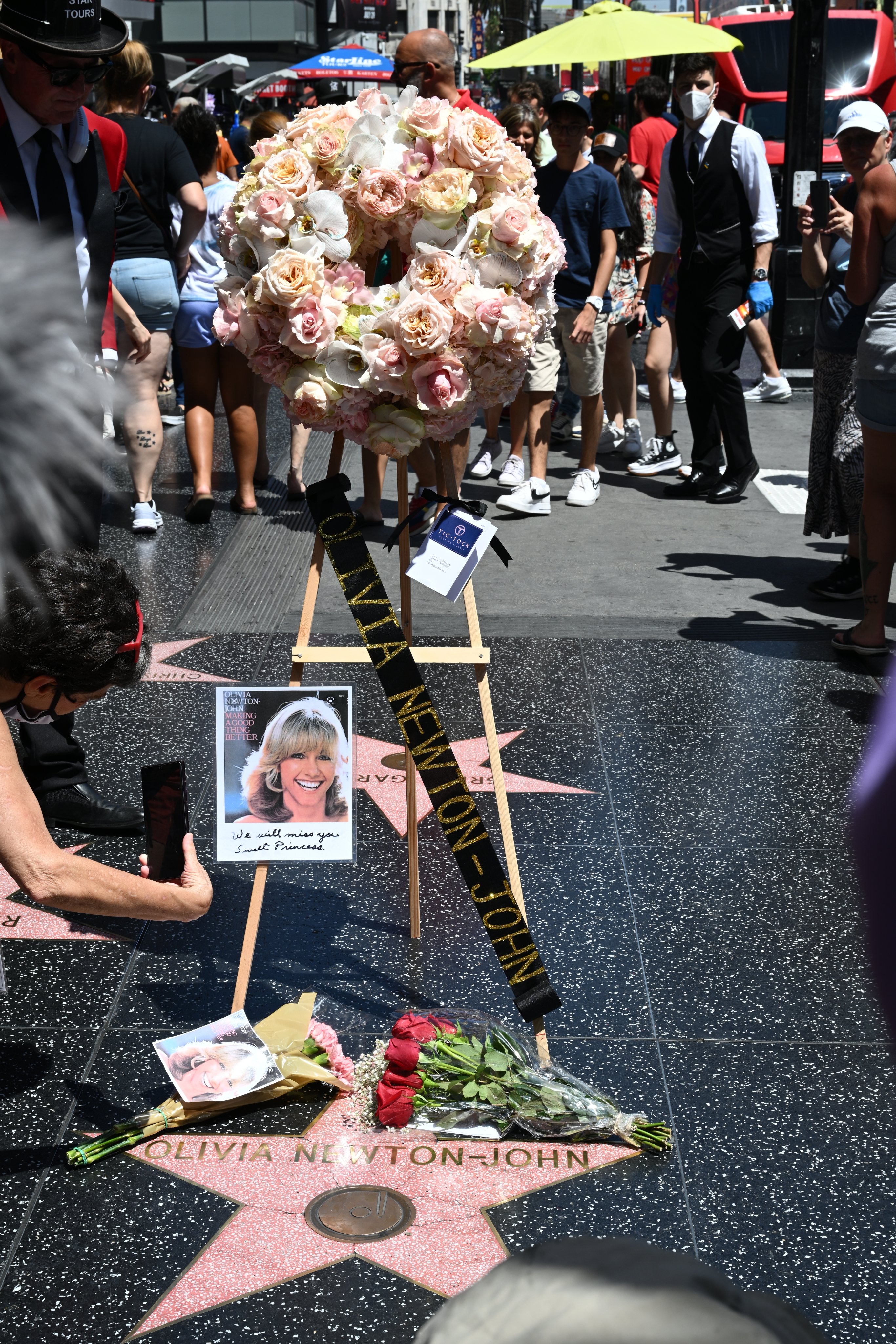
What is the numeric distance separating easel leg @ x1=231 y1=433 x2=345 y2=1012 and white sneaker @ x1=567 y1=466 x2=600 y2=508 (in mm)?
5105

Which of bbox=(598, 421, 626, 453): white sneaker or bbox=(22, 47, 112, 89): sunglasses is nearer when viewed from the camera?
bbox=(22, 47, 112, 89): sunglasses

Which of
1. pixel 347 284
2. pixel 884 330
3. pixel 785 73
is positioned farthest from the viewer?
pixel 785 73

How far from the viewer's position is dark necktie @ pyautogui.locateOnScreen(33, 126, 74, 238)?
3.68 metres

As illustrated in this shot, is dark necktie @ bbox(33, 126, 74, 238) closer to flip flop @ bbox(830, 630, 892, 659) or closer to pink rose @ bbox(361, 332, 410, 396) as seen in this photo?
pink rose @ bbox(361, 332, 410, 396)

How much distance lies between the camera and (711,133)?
779cm

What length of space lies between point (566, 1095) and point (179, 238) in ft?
18.7

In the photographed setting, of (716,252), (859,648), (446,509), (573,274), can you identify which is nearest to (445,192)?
(446,509)

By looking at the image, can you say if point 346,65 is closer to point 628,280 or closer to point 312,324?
point 628,280

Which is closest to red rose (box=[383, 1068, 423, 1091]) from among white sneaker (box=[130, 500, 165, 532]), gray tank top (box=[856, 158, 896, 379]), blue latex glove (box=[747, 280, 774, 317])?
gray tank top (box=[856, 158, 896, 379])

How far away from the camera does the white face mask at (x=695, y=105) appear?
25.0ft

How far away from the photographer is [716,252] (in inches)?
309

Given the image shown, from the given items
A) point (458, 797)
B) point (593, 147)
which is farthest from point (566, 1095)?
point (593, 147)

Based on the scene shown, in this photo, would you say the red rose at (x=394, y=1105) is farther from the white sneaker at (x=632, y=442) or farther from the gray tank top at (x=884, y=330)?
the white sneaker at (x=632, y=442)

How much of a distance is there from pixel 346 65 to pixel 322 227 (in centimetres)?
2753
